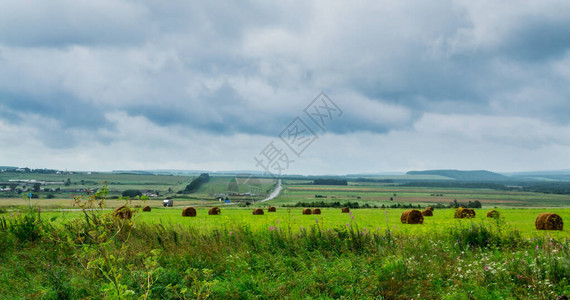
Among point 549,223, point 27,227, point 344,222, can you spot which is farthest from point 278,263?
point 549,223

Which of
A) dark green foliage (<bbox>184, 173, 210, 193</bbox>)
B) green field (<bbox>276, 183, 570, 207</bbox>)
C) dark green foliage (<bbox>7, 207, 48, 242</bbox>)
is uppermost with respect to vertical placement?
dark green foliage (<bbox>7, 207, 48, 242</bbox>)

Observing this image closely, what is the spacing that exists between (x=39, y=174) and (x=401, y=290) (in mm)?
120558

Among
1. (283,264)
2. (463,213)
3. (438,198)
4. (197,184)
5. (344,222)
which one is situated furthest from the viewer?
(438,198)

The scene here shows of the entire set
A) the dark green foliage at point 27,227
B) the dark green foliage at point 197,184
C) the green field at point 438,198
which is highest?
the dark green foliage at point 27,227

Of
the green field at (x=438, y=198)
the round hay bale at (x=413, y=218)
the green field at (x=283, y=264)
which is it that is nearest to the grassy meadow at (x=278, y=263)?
the green field at (x=283, y=264)

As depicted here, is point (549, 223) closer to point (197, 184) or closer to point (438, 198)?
point (197, 184)

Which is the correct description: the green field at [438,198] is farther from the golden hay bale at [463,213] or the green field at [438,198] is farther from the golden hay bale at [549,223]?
the golden hay bale at [549,223]

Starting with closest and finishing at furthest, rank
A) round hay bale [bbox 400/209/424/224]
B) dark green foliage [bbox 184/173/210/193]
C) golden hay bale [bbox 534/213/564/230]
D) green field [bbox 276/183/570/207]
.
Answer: golden hay bale [bbox 534/213/564/230] < round hay bale [bbox 400/209/424/224] < dark green foliage [bbox 184/173/210/193] < green field [bbox 276/183/570/207]

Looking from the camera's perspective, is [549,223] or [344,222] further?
[344,222]

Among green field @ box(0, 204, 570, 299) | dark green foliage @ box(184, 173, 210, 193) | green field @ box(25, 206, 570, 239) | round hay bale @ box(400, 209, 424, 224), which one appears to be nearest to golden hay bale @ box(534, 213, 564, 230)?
green field @ box(25, 206, 570, 239)

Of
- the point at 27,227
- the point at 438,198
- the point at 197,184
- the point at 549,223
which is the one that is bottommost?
the point at 438,198

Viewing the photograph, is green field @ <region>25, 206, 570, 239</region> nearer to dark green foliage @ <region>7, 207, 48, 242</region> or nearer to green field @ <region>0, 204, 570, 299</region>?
green field @ <region>0, 204, 570, 299</region>

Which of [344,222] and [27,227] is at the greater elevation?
[27,227]

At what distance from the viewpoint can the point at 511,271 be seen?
26.1 feet
